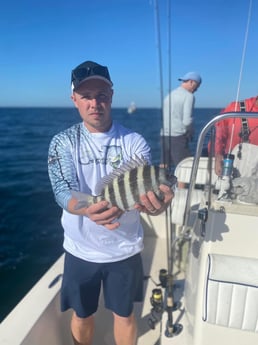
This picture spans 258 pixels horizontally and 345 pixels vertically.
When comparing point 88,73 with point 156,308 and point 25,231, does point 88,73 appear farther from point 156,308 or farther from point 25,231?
point 25,231

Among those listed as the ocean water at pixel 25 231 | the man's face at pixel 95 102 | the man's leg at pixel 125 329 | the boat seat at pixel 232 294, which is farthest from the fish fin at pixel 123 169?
the ocean water at pixel 25 231

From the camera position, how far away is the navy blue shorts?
1998mm

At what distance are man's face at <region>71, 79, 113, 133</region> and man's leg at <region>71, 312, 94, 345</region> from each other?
1299 mm

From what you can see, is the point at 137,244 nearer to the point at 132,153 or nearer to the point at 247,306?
the point at 132,153

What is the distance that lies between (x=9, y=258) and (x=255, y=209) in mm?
5303

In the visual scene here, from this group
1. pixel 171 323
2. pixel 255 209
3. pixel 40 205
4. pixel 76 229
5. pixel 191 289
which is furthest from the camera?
pixel 40 205

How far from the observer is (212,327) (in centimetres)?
183

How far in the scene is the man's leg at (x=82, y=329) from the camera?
2170mm

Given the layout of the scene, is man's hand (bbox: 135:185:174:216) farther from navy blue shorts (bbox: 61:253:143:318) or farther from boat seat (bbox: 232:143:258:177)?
boat seat (bbox: 232:143:258:177)

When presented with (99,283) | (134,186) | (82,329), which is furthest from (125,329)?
(134,186)

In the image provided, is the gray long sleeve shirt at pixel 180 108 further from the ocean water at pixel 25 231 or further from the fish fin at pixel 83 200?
the fish fin at pixel 83 200

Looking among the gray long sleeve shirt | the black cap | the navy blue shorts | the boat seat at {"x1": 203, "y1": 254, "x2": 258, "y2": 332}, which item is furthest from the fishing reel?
the gray long sleeve shirt

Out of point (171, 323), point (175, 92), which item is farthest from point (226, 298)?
point (175, 92)

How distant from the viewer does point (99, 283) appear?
2086 mm
